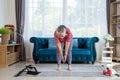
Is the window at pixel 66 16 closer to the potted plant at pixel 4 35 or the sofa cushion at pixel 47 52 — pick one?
the sofa cushion at pixel 47 52

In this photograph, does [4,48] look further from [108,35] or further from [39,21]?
[108,35]

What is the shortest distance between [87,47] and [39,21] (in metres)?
1.80

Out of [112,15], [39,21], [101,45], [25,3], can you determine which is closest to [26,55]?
[39,21]

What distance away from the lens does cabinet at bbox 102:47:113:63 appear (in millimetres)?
6338

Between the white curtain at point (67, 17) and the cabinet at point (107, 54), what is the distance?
12.8 inches

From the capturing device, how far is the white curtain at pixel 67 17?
687cm

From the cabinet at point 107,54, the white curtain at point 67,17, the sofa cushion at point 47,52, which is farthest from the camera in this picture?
the white curtain at point 67,17

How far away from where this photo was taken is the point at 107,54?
6.83 meters

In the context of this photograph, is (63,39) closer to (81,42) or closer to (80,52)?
(80,52)

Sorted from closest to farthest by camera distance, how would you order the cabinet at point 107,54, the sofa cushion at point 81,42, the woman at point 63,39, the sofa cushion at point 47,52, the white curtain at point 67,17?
the woman at point 63,39
the sofa cushion at point 47,52
the cabinet at point 107,54
the sofa cushion at point 81,42
the white curtain at point 67,17

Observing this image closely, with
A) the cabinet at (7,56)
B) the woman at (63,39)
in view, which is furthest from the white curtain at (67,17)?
the woman at (63,39)

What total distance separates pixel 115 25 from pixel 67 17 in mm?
1582

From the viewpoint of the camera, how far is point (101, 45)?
22.7ft

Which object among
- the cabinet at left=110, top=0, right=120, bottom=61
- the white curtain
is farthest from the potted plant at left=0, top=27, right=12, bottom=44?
the cabinet at left=110, top=0, right=120, bottom=61
